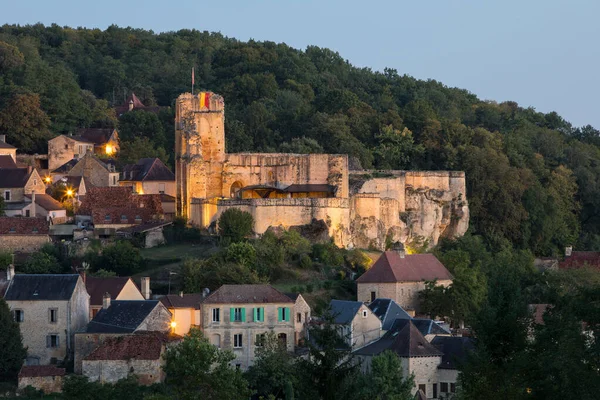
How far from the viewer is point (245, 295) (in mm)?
57625

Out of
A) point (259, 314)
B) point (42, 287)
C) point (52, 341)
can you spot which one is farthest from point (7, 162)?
point (259, 314)

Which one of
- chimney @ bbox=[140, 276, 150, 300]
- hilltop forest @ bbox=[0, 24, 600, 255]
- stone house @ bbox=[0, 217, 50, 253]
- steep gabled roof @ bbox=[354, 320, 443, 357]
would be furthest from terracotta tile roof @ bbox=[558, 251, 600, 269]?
stone house @ bbox=[0, 217, 50, 253]

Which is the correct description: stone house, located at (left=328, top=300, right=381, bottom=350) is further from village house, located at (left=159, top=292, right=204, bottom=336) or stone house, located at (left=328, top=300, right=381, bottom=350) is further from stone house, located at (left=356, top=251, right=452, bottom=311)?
village house, located at (left=159, top=292, right=204, bottom=336)

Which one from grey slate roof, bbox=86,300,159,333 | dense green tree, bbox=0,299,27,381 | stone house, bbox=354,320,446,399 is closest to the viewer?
stone house, bbox=354,320,446,399

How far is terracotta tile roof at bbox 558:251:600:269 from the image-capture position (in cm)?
7694

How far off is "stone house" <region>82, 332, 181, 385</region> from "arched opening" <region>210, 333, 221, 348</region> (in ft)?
7.38

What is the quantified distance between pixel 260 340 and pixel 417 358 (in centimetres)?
597

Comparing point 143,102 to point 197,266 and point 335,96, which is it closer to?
point 335,96

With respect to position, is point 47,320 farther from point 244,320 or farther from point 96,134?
point 96,134

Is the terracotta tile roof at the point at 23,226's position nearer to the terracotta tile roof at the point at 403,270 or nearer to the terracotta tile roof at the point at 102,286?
the terracotta tile roof at the point at 102,286

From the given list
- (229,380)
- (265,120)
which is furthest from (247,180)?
(229,380)

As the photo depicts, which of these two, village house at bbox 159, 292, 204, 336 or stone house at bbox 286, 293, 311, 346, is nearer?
stone house at bbox 286, 293, 311, 346

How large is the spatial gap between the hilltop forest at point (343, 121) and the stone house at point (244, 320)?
22.0 metres

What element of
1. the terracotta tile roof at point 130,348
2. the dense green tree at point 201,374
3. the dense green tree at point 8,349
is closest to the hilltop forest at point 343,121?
the terracotta tile roof at point 130,348
